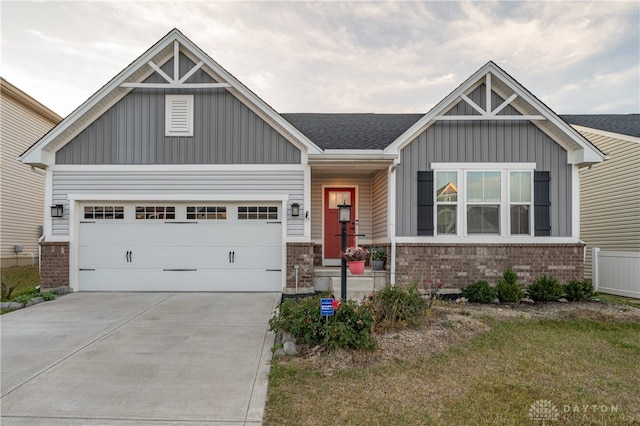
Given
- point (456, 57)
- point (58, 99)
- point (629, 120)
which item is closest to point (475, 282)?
point (456, 57)

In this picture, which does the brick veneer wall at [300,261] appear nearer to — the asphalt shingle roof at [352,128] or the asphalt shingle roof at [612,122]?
the asphalt shingle roof at [352,128]

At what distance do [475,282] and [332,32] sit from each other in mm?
8481

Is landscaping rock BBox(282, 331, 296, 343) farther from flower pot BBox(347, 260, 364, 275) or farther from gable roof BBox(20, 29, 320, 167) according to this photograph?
gable roof BBox(20, 29, 320, 167)

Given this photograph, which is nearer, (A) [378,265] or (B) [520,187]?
(B) [520,187]

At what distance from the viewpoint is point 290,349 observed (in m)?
4.68

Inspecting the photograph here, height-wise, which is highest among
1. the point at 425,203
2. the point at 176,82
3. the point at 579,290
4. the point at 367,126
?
the point at 176,82

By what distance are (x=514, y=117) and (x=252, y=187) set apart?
638cm

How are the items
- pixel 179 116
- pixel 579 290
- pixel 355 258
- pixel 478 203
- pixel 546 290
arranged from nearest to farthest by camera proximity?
pixel 355 258 < pixel 546 290 < pixel 579 290 < pixel 478 203 < pixel 179 116

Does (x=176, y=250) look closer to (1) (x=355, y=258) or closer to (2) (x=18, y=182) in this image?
(1) (x=355, y=258)

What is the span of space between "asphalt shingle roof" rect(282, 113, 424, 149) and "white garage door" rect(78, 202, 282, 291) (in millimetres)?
2474

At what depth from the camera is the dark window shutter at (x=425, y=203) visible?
334 inches

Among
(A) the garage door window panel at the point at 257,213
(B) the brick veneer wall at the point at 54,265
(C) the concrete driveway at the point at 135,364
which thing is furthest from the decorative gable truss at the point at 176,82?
(C) the concrete driveway at the point at 135,364

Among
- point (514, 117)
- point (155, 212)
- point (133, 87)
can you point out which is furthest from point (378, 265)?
point (133, 87)

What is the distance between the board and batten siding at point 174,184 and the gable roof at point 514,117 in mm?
2893
